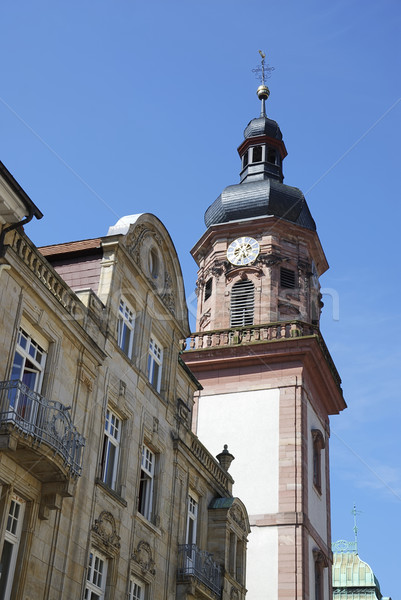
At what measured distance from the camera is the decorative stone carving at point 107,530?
2139cm

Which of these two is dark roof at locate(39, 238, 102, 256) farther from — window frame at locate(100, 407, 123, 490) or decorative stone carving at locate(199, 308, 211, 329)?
decorative stone carving at locate(199, 308, 211, 329)

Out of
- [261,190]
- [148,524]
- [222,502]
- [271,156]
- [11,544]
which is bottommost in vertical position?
[11,544]

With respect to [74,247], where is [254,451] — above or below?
above

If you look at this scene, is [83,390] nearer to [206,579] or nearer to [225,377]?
[206,579]

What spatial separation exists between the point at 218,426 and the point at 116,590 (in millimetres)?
18564

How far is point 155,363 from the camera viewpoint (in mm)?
27062

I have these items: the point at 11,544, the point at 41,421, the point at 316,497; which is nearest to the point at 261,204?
the point at 316,497

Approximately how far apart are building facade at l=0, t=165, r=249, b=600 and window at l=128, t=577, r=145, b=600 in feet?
0.11

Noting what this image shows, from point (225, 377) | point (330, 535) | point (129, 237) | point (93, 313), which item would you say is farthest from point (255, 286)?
point (93, 313)

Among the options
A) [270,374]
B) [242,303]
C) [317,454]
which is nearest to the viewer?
[270,374]

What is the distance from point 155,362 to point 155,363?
28 mm

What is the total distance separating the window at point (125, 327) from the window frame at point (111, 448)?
6.33 feet

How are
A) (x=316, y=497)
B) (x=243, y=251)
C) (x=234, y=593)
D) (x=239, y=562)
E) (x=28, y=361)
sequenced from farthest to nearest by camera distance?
(x=243, y=251)
(x=316, y=497)
(x=239, y=562)
(x=234, y=593)
(x=28, y=361)

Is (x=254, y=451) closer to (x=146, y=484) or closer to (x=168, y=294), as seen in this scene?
(x=168, y=294)
